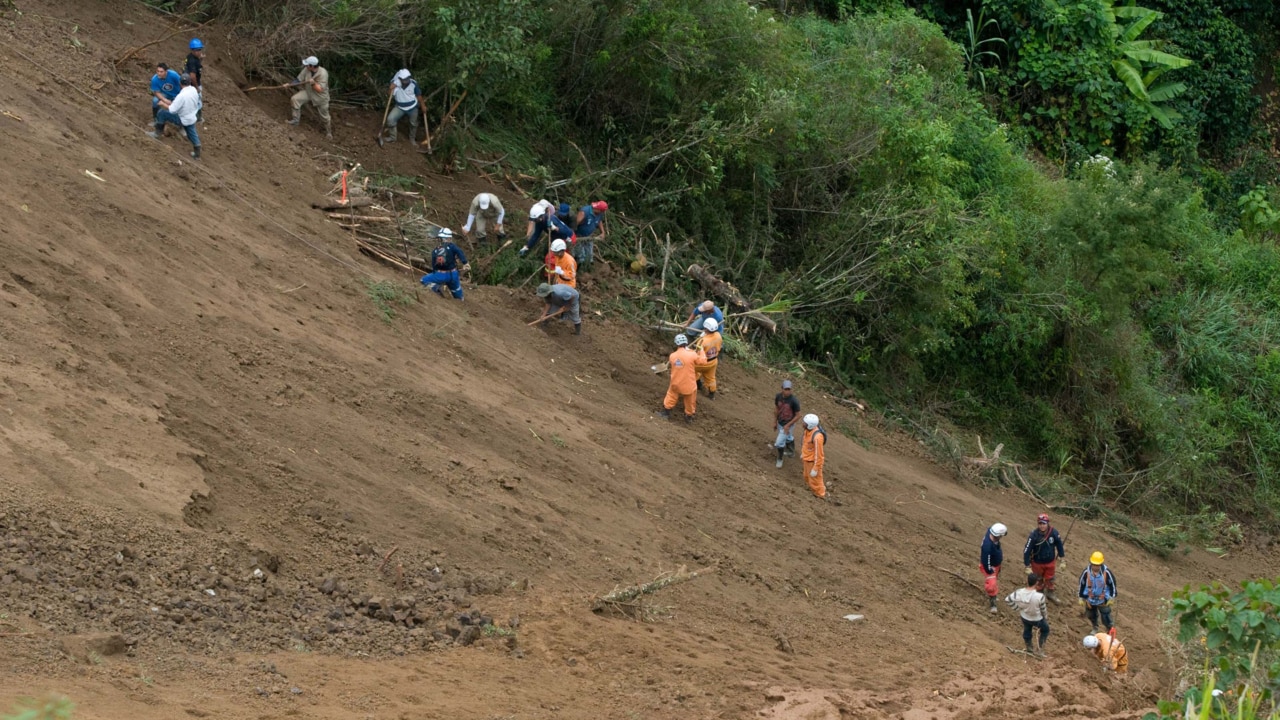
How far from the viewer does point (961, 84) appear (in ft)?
84.6

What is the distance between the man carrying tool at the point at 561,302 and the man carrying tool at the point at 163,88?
A: 503 cm

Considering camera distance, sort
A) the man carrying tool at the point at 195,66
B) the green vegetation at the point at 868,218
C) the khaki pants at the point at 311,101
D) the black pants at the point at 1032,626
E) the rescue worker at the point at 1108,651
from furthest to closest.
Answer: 1. the green vegetation at the point at 868,218
2. the khaki pants at the point at 311,101
3. the man carrying tool at the point at 195,66
4. the black pants at the point at 1032,626
5. the rescue worker at the point at 1108,651

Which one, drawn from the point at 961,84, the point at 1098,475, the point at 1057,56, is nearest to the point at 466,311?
the point at 1098,475

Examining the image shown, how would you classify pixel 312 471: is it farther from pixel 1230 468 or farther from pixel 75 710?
pixel 1230 468

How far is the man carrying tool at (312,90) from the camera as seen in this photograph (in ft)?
60.6

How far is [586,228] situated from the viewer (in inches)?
722

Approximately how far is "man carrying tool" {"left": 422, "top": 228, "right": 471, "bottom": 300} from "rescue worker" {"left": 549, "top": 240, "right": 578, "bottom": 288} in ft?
3.85

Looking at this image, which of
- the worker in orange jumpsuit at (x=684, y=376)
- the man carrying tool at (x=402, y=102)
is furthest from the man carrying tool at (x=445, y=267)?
the worker in orange jumpsuit at (x=684, y=376)

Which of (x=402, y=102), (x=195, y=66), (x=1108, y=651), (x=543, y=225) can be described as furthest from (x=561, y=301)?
(x=1108, y=651)

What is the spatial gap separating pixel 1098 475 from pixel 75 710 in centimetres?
1801

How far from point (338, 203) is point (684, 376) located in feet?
16.3

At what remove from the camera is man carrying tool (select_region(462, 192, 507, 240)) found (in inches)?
707

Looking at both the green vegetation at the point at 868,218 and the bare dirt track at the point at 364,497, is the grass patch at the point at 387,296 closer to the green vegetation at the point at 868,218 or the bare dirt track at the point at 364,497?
the bare dirt track at the point at 364,497

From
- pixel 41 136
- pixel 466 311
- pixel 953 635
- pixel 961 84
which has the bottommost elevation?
pixel 953 635
